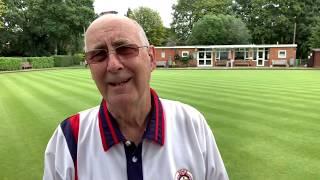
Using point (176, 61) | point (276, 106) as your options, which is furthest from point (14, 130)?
point (176, 61)

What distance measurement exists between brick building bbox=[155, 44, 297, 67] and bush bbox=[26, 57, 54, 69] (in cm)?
1478

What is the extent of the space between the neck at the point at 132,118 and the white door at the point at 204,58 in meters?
55.3

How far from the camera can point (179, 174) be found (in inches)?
82.2

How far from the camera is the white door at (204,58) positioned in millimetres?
56969

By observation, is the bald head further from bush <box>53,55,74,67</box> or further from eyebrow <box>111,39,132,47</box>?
Answer: bush <box>53,55,74,67</box>

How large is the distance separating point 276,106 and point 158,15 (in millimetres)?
73944

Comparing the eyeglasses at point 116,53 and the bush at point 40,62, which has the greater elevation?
the eyeglasses at point 116,53

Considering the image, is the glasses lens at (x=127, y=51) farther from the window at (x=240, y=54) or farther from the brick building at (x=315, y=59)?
the window at (x=240, y=54)

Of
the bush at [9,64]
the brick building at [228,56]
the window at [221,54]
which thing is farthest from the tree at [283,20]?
the bush at [9,64]

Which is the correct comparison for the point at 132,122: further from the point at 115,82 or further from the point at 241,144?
the point at 241,144

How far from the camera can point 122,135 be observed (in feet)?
6.96

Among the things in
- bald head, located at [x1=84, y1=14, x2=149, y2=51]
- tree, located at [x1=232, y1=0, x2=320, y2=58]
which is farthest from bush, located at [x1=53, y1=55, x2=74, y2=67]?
bald head, located at [x1=84, y1=14, x2=149, y2=51]

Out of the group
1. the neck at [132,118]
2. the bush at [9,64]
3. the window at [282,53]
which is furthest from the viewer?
the window at [282,53]

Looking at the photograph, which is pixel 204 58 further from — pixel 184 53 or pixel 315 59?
pixel 315 59
